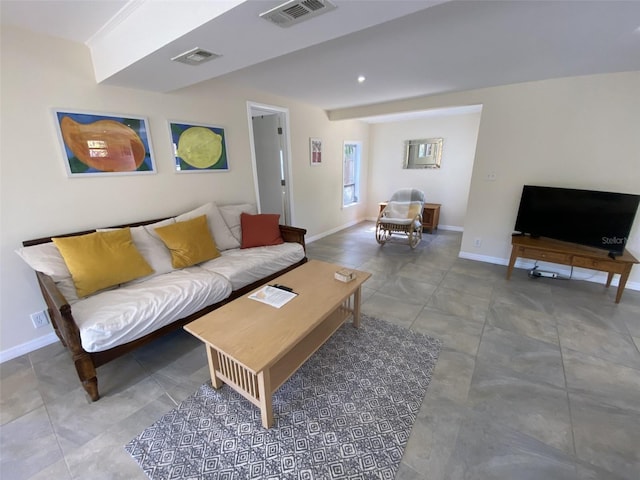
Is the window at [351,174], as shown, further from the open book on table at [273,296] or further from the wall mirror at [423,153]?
the open book on table at [273,296]

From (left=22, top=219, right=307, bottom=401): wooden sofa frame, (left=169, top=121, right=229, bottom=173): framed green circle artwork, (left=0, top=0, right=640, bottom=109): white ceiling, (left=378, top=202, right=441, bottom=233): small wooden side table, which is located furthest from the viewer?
(left=378, top=202, right=441, bottom=233): small wooden side table

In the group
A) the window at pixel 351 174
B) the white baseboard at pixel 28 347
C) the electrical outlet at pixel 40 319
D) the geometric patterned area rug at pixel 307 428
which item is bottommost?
the geometric patterned area rug at pixel 307 428

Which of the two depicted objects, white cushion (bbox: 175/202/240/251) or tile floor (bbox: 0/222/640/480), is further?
white cushion (bbox: 175/202/240/251)

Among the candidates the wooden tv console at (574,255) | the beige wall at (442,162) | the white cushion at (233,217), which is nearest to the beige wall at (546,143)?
the wooden tv console at (574,255)

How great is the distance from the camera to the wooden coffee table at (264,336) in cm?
137

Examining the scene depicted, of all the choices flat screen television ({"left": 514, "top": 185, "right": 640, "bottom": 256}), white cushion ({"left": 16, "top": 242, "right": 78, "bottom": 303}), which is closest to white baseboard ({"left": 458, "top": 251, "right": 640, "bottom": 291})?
flat screen television ({"left": 514, "top": 185, "right": 640, "bottom": 256})

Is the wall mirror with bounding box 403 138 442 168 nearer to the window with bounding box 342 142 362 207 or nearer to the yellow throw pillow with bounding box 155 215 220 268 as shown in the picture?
the window with bounding box 342 142 362 207

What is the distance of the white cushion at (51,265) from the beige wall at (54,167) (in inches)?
8.0

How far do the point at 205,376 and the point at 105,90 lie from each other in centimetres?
243

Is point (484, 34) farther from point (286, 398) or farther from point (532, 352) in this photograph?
point (286, 398)

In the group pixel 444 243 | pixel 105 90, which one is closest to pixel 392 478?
pixel 105 90

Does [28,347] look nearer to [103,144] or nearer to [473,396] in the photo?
[103,144]

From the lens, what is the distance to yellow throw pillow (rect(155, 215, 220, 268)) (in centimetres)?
241

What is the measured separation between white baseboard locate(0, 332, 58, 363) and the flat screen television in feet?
16.0
